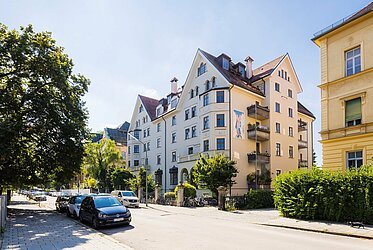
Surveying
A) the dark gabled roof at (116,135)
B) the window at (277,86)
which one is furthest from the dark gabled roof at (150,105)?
the dark gabled roof at (116,135)

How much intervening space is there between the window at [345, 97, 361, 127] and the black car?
15.0 meters

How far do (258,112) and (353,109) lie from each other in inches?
A: 676

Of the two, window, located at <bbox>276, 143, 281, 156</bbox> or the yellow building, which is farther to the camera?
window, located at <bbox>276, 143, 281, 156</bbox>

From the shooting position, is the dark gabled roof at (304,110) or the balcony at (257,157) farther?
the dark gabled roof at (304,110)

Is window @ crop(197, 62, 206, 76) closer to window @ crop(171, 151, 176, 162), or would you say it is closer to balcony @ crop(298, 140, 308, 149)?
window @ crop(171, 151, 176, 162)

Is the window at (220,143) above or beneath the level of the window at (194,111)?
beneath

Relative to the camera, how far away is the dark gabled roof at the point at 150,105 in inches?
2179

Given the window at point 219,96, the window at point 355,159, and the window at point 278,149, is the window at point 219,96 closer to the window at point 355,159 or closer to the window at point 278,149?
the window at point 278,149

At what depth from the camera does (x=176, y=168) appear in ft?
147

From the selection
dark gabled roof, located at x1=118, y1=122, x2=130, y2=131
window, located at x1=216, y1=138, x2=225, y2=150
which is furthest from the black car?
dark gabled roof, located at x1=118, y1=122, x2=130, y2=131

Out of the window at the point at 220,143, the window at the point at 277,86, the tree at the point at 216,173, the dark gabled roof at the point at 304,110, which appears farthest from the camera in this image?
the dark gabled roof at the point at 304,110

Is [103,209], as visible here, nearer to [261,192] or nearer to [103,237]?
[103,237]

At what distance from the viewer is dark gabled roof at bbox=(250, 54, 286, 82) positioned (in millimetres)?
40528

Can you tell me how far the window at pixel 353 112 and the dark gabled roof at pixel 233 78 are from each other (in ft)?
54.6
